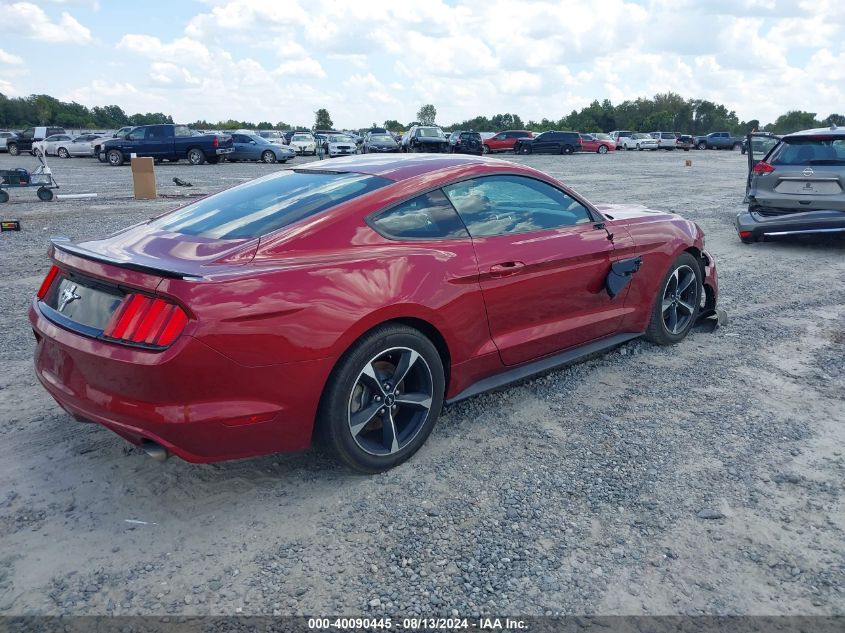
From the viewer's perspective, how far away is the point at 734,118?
8925 cm

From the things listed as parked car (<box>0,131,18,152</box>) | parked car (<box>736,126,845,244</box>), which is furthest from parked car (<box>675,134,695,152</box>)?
parked car (<box>736,126,845,244</box>)

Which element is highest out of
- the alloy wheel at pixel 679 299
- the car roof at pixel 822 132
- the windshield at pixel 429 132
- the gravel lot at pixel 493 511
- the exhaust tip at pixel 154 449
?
the windshield at pixel 429 132

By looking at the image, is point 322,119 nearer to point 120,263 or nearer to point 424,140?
point 424,140

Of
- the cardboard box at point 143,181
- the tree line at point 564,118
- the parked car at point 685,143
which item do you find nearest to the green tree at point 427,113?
the tree line at point 564,118

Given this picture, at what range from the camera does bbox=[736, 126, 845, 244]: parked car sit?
8.82 meters

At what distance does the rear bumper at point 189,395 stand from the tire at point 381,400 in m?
0.11

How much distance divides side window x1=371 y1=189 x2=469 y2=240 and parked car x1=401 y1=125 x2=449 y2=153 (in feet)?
101

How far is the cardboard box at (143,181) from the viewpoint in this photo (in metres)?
15.4

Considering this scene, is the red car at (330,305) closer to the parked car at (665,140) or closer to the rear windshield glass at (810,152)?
the rear windshield glass at (810,152)

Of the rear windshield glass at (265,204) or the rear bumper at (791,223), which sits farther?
the rear bumper at (791,223)

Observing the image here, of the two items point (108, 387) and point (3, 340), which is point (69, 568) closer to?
point (108, 387)

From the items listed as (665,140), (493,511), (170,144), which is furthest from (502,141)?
(493,511)

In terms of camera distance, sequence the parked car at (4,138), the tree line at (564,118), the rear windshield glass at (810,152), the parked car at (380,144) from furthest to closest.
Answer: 1. the tree line at (564,118)
2. the parked car at (4,138)
3. the parked car at (380,144)
4. the rear windshield glass at (810,152)

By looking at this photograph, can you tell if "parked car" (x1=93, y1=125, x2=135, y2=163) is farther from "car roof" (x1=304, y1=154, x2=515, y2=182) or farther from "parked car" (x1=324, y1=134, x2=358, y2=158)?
"car roof" (x1=304, y1=154, x2=515, y2=182)
